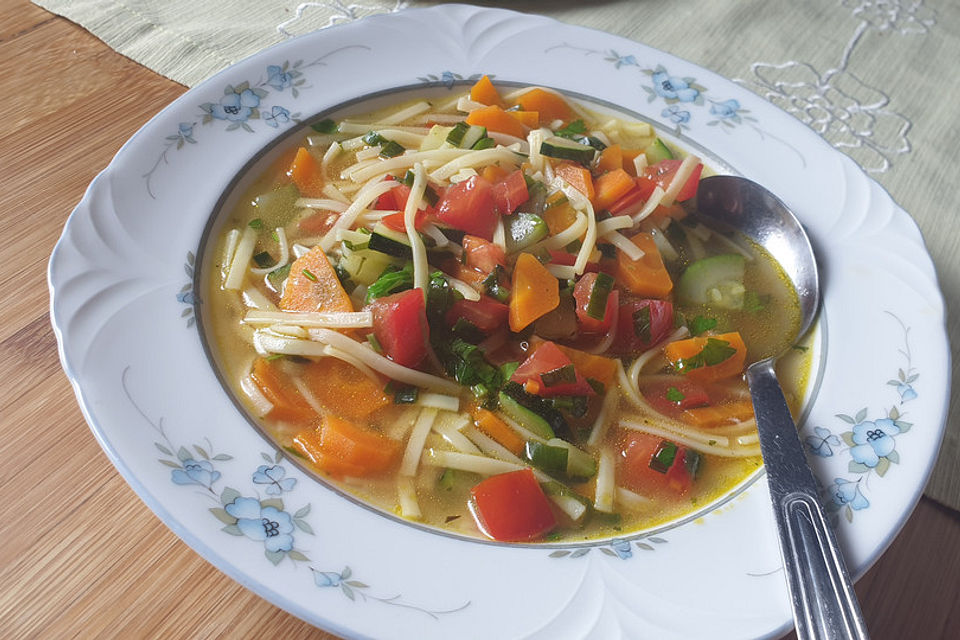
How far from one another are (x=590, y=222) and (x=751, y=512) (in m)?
1.34

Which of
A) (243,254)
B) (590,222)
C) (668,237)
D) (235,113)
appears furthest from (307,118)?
(668,237)

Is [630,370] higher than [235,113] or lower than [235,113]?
lower

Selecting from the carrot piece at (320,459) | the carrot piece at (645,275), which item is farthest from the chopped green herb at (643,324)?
the carrot piece at (320,459)

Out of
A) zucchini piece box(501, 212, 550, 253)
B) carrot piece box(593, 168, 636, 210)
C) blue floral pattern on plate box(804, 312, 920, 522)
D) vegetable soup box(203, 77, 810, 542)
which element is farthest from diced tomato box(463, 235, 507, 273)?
blue floral pattern on plate box(804, 312, 920, 522)

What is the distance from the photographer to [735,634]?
2062 mm

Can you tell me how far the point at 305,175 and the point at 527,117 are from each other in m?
1.05

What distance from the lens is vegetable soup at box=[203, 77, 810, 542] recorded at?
2.61 m

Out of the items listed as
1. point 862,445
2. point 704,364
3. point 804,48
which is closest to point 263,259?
point 704,364

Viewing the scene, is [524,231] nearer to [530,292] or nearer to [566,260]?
[566,260]

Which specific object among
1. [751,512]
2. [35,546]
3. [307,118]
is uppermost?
[307,118]

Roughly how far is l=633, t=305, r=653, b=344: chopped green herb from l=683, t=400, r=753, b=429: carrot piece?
1.06 feet

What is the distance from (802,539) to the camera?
2.20 metres

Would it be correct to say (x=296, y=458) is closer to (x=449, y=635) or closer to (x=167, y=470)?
(x=167, y=470)

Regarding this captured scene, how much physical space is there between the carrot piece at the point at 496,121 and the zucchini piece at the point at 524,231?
60 centimetres
